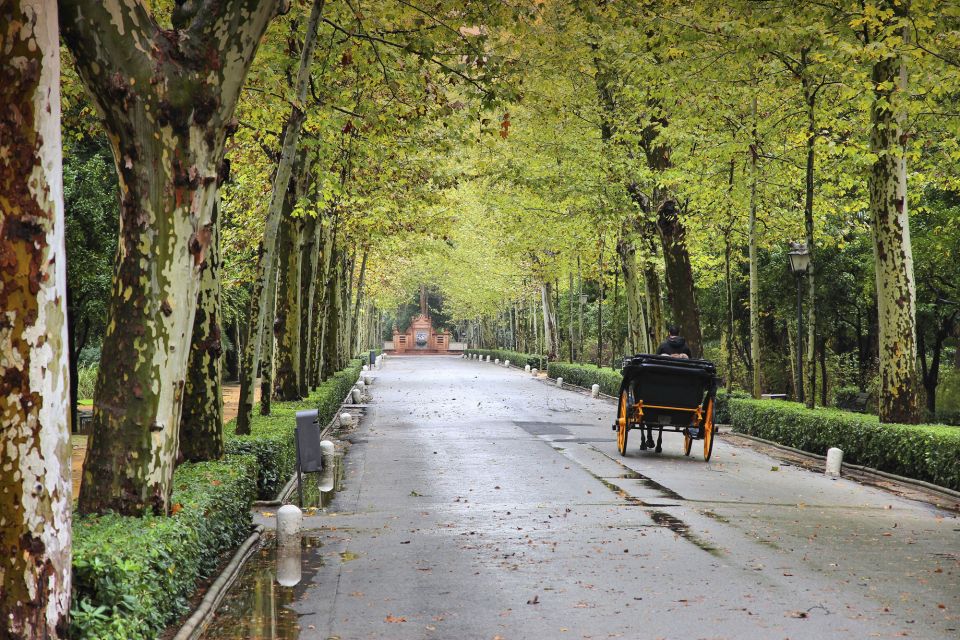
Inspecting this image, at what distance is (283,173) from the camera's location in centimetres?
1475

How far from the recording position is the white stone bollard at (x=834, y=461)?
661 inches

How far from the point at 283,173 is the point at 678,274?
14.6 m

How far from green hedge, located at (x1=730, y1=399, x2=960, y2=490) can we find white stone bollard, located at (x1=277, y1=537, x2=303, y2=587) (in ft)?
31.2

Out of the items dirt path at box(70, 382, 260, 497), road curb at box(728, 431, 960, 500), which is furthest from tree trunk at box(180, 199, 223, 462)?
road curb at box(728, 431, 960, 500)

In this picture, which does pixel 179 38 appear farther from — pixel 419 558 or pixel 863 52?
pixel 863 52

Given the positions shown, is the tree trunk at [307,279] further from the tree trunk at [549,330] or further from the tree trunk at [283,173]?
the tree trunk at [549,330]

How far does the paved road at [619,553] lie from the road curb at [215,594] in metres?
0.56

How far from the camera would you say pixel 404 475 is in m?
16.3

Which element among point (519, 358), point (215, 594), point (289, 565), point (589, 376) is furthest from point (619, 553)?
point (519, 358)

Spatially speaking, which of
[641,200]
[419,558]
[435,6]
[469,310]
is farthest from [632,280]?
[469,310]

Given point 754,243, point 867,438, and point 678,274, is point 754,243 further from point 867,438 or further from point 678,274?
point 867,438

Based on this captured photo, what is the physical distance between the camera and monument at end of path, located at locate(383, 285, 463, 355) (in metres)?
119

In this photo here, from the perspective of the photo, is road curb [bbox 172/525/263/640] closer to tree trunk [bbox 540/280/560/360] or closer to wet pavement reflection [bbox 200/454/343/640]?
wet pavement reflection [bbox 200/454/343/640]

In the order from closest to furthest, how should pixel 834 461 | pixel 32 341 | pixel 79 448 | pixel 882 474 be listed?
pixel 32 341, pixel 882 474, pixel 834 461, pixel 79 448
